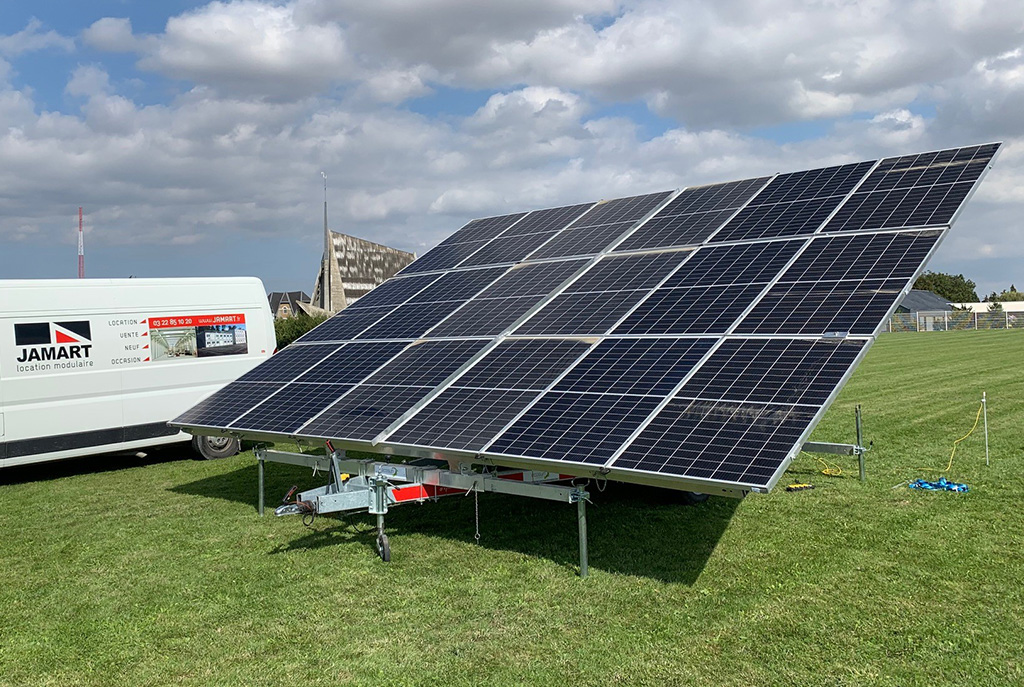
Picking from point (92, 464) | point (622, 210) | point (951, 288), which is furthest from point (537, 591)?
point (951, 288)

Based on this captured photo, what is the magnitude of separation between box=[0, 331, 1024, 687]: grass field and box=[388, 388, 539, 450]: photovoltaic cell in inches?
60.8

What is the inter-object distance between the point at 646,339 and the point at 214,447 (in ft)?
39.1

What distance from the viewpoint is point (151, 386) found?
1738 cm

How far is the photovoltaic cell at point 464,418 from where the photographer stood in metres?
9.25

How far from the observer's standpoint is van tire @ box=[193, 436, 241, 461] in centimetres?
1803

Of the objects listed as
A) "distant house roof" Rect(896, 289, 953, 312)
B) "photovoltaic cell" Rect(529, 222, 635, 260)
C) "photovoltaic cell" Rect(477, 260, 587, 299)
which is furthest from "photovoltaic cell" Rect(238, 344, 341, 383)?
"distant house roof" Rect(896, 289, 953, 312)

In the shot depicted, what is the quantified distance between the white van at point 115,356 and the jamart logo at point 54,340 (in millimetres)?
20

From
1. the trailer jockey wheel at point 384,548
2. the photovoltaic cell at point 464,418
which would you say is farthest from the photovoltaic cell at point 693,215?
the trailer jockey wheel at point 384,548

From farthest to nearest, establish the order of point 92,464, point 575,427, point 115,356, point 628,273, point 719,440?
point 92,464
point 115,356
point 628,273
point 575,427
point 719,440

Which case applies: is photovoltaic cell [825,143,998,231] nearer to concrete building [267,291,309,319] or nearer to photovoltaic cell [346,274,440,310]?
photovoltaic cell [346,274,440,310]

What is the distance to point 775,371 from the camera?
8.56 metres

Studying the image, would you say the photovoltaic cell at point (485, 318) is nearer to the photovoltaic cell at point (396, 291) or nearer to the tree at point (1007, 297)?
the photovoltaic cell at point (396, 291)

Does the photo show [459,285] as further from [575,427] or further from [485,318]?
[575,427]

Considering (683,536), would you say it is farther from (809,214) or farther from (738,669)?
(809,214)
